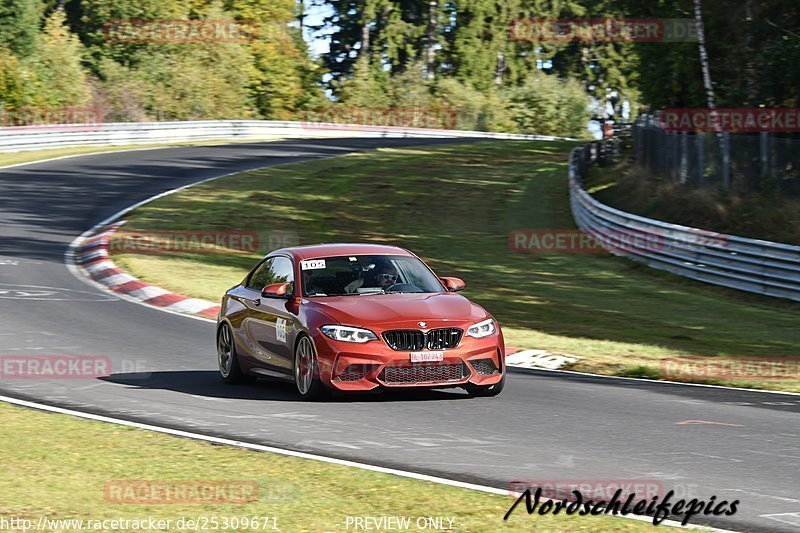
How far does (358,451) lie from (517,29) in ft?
308

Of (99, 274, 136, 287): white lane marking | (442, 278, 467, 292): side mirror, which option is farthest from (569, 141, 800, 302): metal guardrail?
(442, 278, 467, 292): side mirror

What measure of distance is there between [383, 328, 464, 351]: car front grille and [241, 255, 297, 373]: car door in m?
1.08

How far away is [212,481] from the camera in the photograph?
751 cm

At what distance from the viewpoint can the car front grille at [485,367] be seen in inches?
429

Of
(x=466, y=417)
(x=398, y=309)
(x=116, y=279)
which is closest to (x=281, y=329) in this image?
(x=398, y=309)

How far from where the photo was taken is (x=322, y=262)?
39.2 feet

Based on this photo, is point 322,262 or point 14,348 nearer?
point 322,262

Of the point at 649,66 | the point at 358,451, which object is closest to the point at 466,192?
the point at 649,66

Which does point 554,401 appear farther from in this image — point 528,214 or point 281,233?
point 528,214
